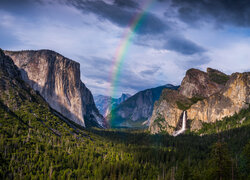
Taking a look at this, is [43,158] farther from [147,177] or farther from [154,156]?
[154,156]

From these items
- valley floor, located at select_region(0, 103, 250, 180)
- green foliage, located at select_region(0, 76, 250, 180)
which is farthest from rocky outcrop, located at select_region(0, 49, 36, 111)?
valley floor, located at select_region(0, 103, 250, 180)

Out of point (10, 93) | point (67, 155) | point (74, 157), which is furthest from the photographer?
point (10, 93)

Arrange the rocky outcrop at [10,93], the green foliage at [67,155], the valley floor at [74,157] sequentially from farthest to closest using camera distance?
the rocky outcrop at [10,93], the green foliage at [67,155], the valley floor at [74,157]

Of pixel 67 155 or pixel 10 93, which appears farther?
pixel 10 93

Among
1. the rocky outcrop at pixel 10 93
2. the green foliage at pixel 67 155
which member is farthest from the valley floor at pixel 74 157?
the rocky outcrop at pixel 10 93

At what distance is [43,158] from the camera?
377 ft

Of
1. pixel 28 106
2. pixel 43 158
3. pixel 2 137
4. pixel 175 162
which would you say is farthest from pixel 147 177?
pixel 28 106

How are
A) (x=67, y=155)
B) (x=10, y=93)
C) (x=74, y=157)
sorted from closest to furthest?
1. (x=74, y=157)
2. (x=67, y=155)
3. (x=10, y=93)

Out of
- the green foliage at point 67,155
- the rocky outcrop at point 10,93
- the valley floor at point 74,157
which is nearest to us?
the valley floor at point 74,157

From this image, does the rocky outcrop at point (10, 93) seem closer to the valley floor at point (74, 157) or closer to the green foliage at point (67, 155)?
the green foliage at point (67, 155)

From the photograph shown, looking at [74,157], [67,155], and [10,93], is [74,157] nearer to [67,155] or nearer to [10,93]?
[67,155]

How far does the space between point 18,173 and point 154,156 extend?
8576 cm

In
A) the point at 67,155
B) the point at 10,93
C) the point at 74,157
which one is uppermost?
the point at 10,93

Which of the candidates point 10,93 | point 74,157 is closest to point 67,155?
point 74,157
